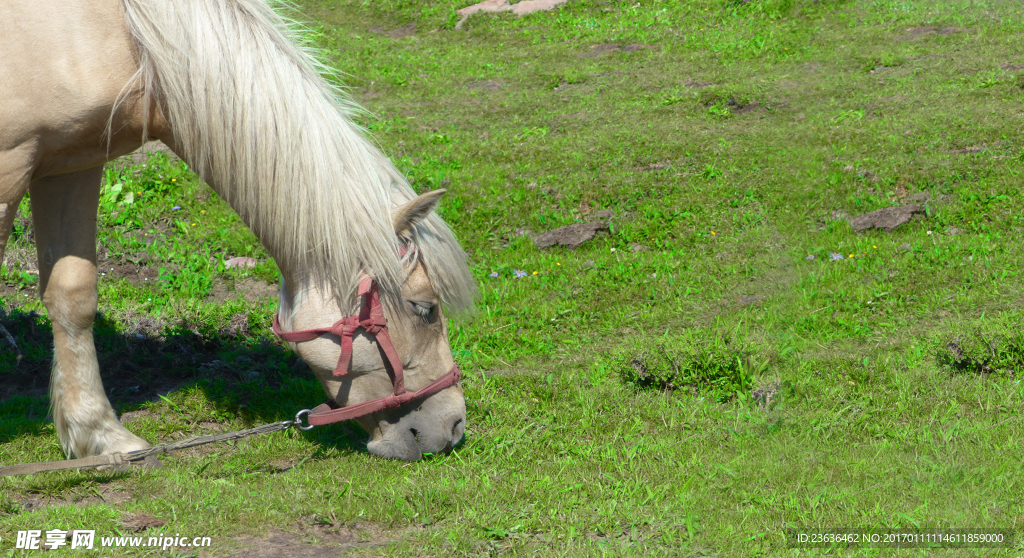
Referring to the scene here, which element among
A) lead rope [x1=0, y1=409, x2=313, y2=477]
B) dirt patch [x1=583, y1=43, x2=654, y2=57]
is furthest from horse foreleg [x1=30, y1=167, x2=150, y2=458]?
dirt patch [x1=583, y1=43, x2=654, y2=57]

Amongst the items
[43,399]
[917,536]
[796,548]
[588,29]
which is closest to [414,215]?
[796,548]

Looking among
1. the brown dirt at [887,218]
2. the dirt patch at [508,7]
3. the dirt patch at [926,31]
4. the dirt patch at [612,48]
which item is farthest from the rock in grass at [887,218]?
the dirt patch at [508,7]

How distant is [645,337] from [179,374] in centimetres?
290

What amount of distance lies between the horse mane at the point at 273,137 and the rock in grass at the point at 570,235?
3415mm

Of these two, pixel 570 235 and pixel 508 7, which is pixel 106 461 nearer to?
pixel 570 235

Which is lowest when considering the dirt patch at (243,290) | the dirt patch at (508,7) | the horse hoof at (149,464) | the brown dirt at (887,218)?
the brown dirt at (887,218)

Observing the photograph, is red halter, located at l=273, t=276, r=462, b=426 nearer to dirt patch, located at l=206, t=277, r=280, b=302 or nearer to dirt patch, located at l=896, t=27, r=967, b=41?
dirt patch, located at l=206, t=277, r=280, b=302

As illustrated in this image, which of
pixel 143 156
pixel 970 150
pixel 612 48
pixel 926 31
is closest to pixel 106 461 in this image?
pixel 143 156

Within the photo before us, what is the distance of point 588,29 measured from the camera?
13875 mm

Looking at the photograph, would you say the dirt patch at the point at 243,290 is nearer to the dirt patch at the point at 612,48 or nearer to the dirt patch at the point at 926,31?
the dirt patch at the point at 612,48

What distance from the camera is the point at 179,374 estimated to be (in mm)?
4602

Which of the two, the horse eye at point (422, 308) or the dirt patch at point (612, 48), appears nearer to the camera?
the horse eye at point (422, 308)

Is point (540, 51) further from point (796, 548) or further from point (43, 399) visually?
point (796, 548)

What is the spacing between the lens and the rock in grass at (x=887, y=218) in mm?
6344
